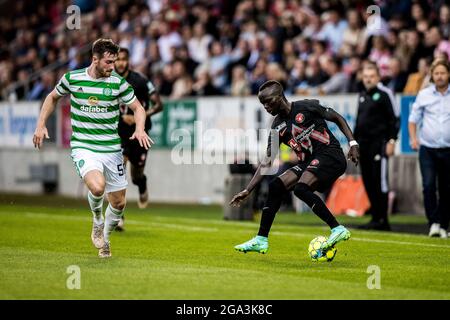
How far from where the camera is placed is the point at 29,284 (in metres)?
10.2

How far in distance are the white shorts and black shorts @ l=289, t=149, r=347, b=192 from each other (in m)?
2.08

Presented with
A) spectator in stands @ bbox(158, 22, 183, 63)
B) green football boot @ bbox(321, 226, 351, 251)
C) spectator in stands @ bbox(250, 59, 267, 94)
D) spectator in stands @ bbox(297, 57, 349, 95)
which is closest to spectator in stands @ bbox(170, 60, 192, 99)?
spectator in stands @ bbox(250, 59, 267, 94)

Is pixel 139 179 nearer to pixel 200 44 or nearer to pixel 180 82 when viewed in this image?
pixel 180 82

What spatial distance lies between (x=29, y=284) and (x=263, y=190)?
420 inches

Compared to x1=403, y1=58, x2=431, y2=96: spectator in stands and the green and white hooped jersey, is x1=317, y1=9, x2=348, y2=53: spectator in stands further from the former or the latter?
the green and white hooped jersey

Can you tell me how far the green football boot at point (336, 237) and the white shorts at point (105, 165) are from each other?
8.20 ft

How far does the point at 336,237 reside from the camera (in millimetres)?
11898

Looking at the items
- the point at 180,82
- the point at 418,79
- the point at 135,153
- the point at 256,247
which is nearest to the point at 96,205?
the point at 256,247

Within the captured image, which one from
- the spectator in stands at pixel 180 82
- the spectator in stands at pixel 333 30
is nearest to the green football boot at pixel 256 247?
the spectator in stands at pixel 333 30

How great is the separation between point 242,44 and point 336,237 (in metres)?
13.9

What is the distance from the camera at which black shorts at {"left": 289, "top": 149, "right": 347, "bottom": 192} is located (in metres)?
12.3

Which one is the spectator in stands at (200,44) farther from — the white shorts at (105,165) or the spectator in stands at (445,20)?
→ the white shorts at (105,165)

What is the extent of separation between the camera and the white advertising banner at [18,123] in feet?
90.4
